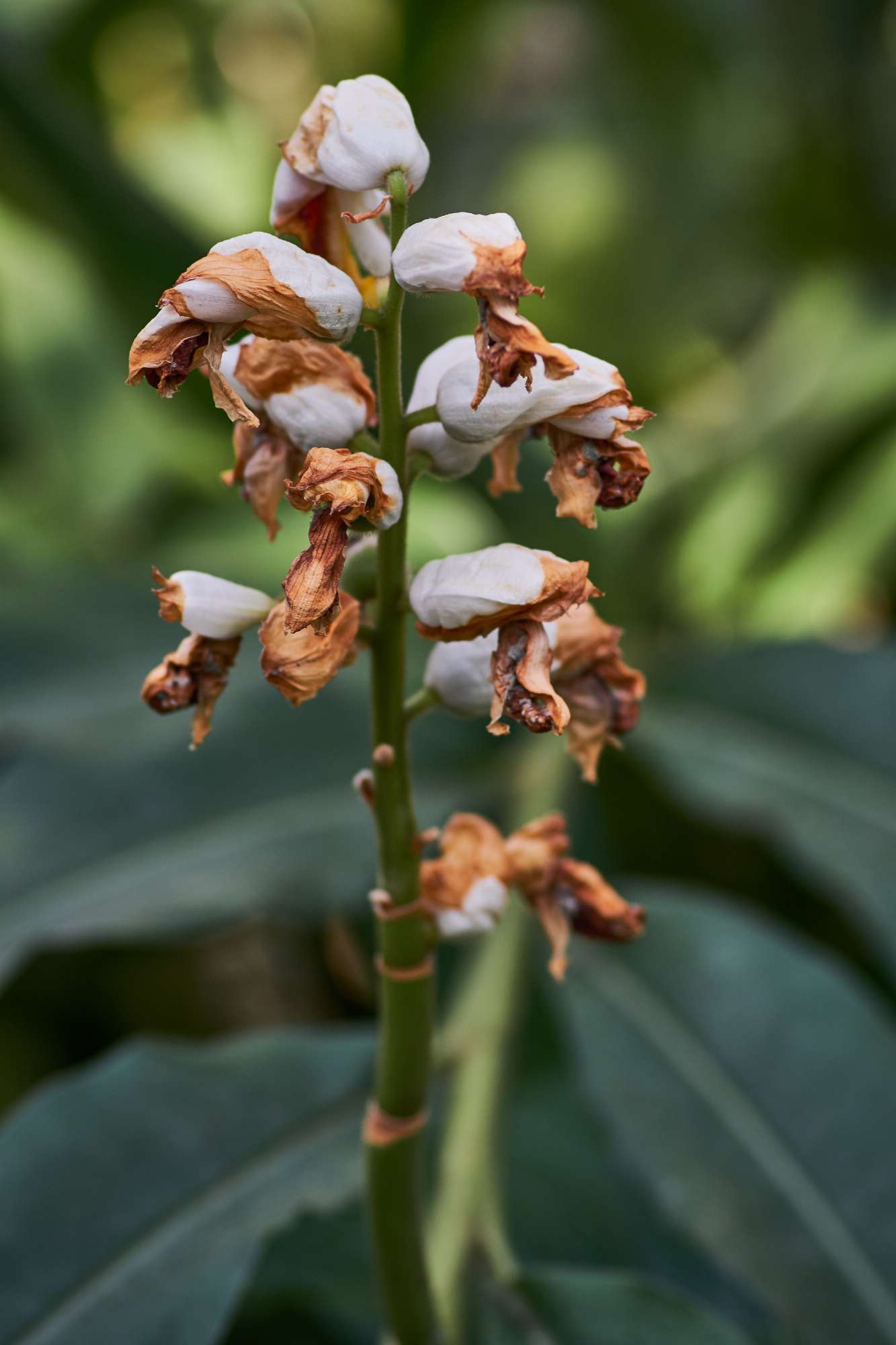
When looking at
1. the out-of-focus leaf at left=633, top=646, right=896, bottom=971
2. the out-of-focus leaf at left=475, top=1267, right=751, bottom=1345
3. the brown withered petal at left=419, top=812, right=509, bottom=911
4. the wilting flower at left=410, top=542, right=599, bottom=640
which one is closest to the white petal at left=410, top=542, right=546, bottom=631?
the wilting flower at left=410, top=542, right=599, bottom=640

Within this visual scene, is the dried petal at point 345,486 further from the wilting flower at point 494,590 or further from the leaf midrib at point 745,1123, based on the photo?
the leaf midrib at point 745,1123

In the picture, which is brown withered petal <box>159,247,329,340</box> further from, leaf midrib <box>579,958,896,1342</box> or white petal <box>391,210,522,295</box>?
leaf midrib <box>579,958,896,1342</box>

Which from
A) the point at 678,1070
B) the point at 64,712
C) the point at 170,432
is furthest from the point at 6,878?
the point at 170,432

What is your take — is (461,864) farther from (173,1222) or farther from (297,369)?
(173,1222)

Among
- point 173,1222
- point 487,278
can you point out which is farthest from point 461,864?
point 173,1222

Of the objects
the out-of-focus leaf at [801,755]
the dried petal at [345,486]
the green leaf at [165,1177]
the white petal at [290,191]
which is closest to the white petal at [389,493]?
the dried petal at [345,486]
